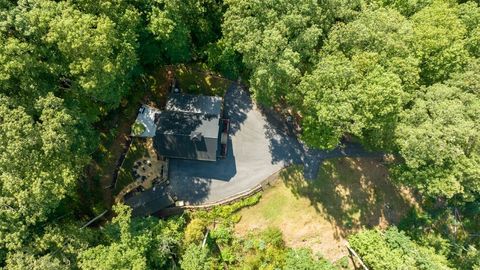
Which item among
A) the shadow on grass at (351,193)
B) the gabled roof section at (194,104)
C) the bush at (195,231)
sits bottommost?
the shadow on grass at (351,193)

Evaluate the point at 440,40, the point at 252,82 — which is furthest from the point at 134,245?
the point at 440,40

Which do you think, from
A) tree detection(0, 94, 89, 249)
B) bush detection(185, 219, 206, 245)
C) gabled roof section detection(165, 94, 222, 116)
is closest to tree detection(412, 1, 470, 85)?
gabled roof section detection(165, 94, 222, 116)

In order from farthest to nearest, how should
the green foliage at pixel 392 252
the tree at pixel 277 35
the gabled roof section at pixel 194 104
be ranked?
the gabled roof section at pixel 194 104 → the green foliage at pixel 392 252 → the tree at pixel 277 35

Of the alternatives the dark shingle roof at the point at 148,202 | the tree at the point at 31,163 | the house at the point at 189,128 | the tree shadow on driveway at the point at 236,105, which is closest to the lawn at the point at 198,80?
the tree shadow on driveway at the point at 236,105

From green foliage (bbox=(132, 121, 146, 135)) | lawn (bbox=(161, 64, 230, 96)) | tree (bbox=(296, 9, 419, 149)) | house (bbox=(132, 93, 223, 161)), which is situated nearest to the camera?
tree (bbox=(296, 9, 419, 149))

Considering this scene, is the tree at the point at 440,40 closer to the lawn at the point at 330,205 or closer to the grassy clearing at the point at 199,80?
the lawn at the point at 330,205

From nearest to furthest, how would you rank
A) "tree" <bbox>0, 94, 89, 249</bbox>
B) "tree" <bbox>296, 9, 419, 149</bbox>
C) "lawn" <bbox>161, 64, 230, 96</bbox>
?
"tree" <bbox>0, 94, 89, 249</bbox>, "tree" <bbox>296, 9, 419, 149</bbox>, "lawn" <bbox>161, 64, 230, 96</bbox>

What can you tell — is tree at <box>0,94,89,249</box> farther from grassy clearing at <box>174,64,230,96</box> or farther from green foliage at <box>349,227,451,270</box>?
green foliage at <box>349,227,451,270</box>
